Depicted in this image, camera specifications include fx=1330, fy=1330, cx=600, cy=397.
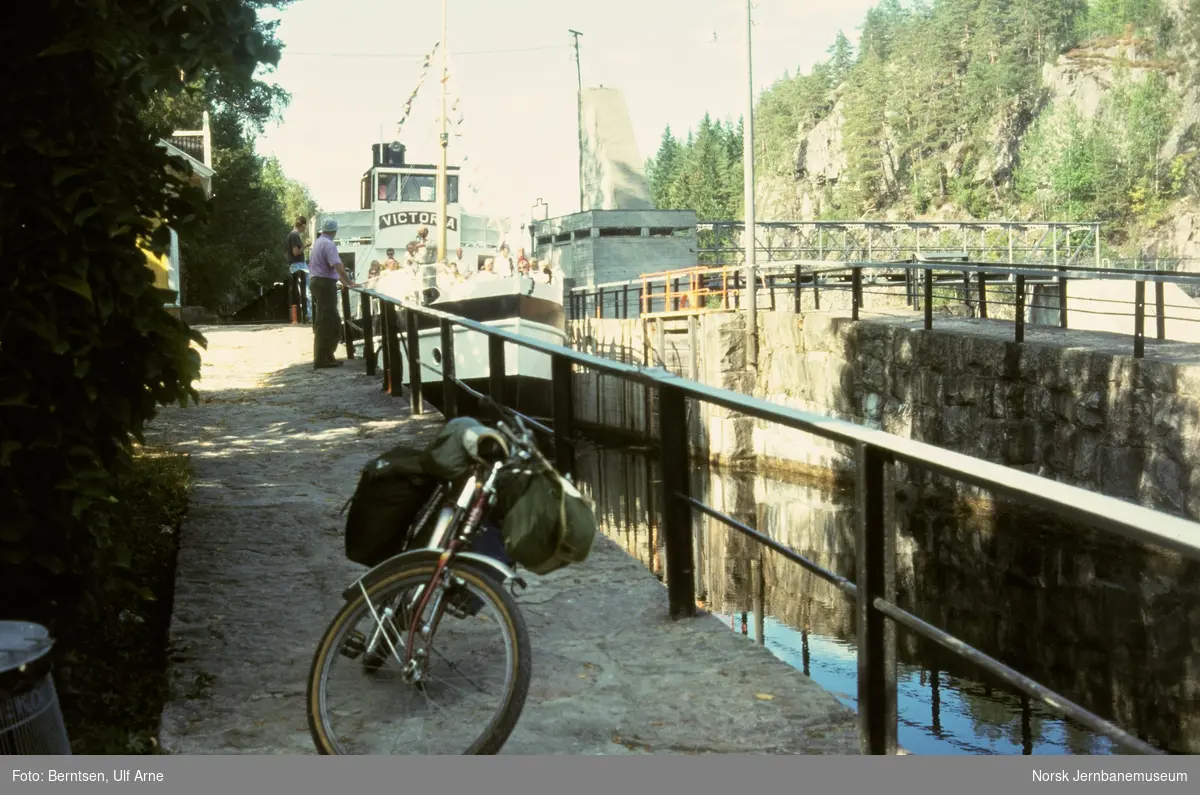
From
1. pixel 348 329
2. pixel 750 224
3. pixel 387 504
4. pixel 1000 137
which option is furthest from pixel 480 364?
pixel 1000 137

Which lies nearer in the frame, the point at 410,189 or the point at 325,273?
the point at 325,273

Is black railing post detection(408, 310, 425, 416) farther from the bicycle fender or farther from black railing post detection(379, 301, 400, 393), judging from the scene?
the bicycle fender

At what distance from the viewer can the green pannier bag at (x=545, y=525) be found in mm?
3084

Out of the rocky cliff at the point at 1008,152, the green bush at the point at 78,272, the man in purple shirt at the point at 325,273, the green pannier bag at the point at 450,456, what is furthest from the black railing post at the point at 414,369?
the rocky cliff at the point at 1008,152

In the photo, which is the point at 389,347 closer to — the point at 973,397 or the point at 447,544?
the point at 973,397

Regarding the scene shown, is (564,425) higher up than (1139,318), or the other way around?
(1139,318)

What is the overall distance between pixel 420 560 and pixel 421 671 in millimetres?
309

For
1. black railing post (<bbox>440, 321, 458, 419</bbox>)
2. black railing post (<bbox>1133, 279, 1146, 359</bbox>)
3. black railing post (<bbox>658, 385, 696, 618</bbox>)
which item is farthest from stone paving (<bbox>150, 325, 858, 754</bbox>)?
black railing post (<bbox>1133, 279, 1146, 359</bbox>)

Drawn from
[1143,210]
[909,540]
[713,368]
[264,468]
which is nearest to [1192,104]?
[1143,210]

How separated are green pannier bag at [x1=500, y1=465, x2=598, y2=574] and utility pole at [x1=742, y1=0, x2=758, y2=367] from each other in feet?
59.4

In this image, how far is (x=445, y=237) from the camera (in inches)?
973

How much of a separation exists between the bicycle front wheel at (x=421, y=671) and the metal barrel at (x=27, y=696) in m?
0.59

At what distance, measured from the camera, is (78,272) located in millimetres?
3629

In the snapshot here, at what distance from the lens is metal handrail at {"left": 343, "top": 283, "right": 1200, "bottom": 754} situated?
223cm
